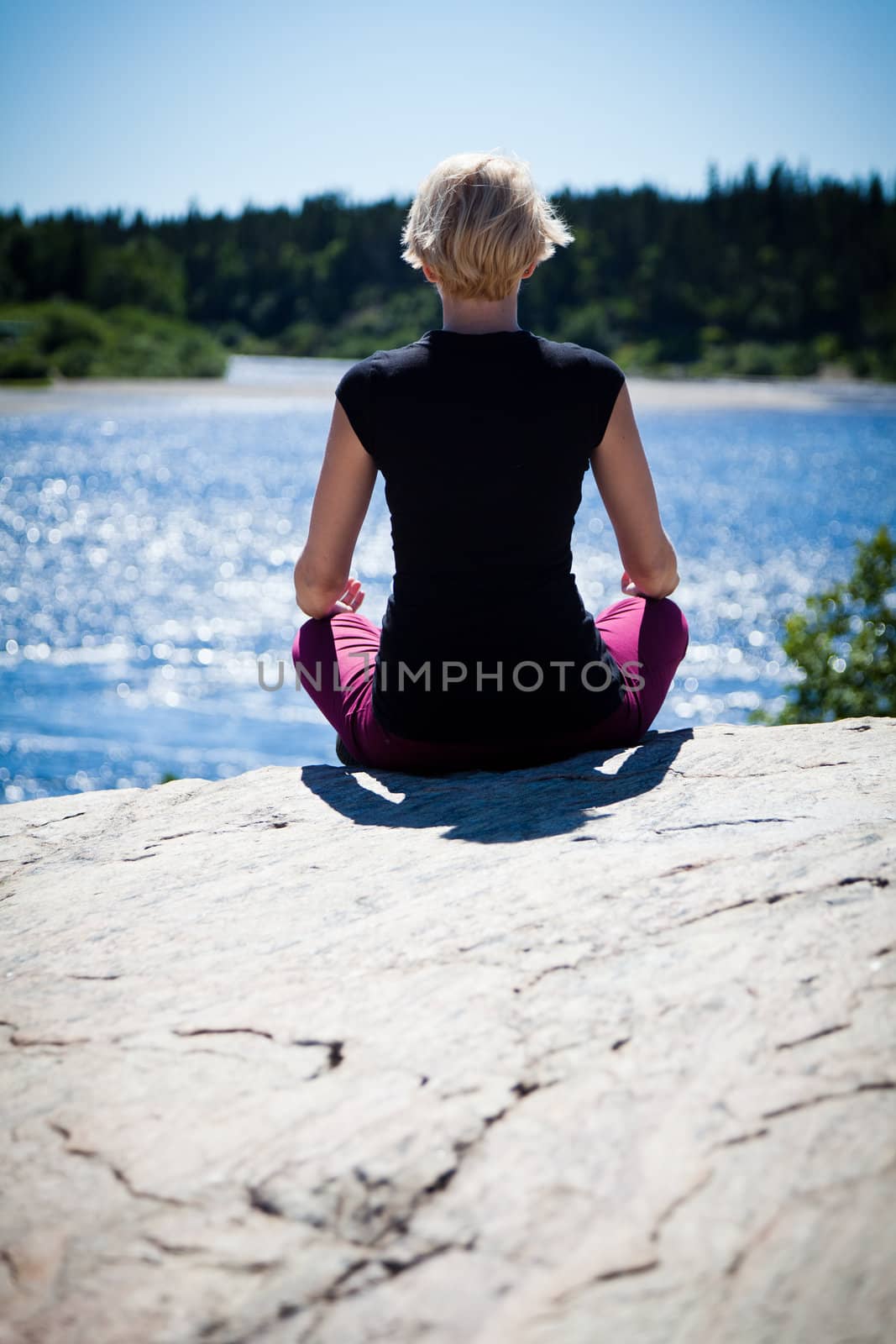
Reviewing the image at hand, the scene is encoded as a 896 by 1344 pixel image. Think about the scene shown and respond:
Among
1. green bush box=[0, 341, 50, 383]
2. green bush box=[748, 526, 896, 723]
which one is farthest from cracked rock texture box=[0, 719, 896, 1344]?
green bush box=[0, 341, 50, 383]

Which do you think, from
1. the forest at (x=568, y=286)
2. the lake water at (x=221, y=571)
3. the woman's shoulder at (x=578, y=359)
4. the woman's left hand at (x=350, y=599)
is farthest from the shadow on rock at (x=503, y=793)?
the forest at (x=568, y=286)

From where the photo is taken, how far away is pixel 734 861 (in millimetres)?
2107

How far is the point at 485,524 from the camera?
264 cm

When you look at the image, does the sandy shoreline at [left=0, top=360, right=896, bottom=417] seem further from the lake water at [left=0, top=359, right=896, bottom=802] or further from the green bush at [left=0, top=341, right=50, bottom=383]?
the lake water at [left=0, top=359, right=896, bottom=802]

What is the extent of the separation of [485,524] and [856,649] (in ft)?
14.6

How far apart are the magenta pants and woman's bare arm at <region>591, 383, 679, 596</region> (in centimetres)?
14

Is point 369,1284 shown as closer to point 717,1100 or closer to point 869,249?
point 717,1100

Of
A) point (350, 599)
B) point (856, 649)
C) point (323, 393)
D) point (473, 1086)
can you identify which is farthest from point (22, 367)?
point (473, 1086)

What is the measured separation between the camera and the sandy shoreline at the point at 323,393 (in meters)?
53.2

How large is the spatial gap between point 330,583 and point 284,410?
56.6m

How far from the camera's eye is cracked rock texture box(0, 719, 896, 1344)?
129cm

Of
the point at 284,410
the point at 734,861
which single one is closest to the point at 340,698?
the point at 734,861

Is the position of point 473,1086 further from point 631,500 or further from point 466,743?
point 631,500

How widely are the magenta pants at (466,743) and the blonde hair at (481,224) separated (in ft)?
3.42
